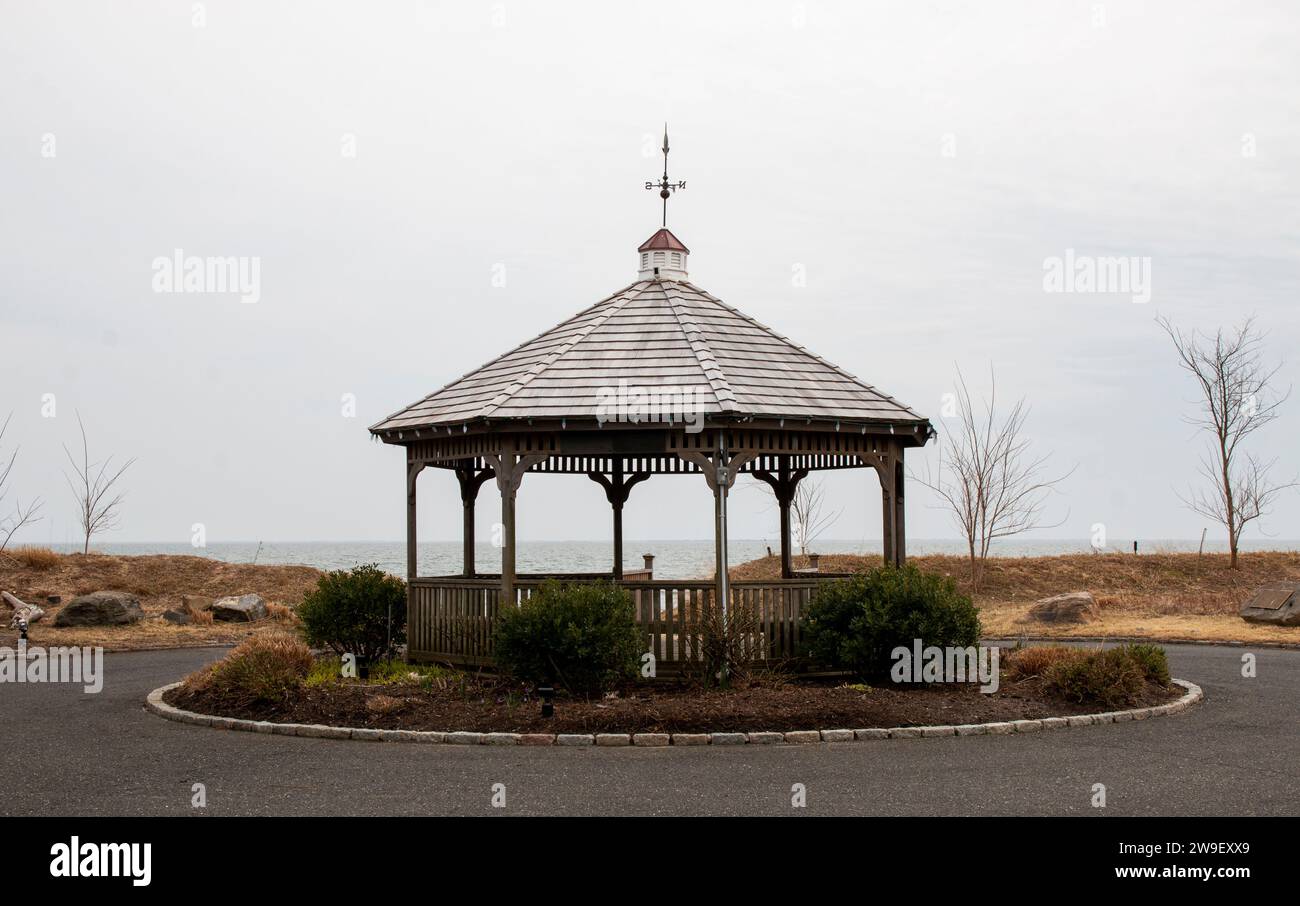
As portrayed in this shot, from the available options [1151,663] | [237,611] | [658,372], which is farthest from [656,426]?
[237,611]

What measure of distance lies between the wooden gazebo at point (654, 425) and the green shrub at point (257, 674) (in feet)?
6.73

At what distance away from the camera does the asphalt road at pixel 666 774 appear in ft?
27.4

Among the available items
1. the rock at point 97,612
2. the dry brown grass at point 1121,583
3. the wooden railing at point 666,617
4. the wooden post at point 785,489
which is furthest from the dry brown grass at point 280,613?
the wooden post at point 785,489

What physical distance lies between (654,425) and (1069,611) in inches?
545

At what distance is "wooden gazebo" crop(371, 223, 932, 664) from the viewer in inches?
550

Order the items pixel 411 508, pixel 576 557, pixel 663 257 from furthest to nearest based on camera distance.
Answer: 1. pixel 576 557
2. pixel 663 257
3. pixel 411 508

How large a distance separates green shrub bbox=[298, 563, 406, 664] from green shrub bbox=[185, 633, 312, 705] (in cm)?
155

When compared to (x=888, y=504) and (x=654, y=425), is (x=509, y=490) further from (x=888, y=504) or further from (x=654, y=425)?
(x=888, y=504)

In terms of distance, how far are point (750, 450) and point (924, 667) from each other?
3.25 metres

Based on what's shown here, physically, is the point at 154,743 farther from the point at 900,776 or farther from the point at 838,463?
the point at 838,463

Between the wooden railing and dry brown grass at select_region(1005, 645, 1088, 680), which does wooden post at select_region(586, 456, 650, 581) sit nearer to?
the wooden railing

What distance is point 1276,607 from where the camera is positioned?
22281mm

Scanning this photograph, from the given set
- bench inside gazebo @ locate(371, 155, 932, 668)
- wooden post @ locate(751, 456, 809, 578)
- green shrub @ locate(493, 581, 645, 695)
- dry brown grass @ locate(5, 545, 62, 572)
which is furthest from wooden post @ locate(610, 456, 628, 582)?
dry brown grass @ locate(5, 545, 62, 572)
